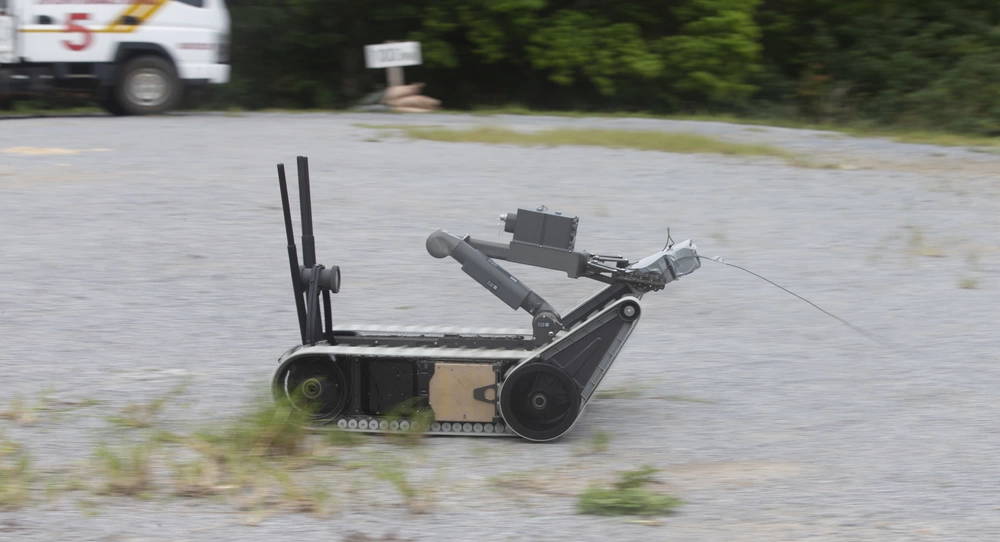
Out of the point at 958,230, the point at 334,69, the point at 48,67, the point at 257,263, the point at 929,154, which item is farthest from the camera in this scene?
the point at 334,69

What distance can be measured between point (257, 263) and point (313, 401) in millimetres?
3916

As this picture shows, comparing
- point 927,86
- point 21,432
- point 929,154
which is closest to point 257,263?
point 21,432

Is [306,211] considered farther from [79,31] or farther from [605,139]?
[79,31]

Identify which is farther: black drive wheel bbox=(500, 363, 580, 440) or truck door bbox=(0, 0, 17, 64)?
truck door bbox=(0, 0, 17, 64)

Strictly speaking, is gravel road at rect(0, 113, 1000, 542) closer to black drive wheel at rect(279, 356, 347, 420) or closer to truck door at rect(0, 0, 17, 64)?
black drive wheel at rect(279, 356, 347, 420)

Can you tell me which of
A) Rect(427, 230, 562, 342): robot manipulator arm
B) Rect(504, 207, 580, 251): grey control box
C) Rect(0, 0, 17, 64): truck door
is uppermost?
Rect(0, 0, 17, 64): truck door

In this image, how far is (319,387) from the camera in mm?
5863

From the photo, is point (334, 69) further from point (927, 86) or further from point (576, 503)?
→ point (576, 503)

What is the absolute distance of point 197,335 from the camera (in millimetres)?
7727

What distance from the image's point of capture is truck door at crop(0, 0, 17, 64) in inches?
762

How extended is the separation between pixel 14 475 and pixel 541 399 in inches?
86.3

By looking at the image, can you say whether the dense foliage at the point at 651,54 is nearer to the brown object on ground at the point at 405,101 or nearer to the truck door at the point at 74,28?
the brown object on ground at the point at 405,101

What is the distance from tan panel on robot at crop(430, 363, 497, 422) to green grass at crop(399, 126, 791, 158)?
10.4 meters

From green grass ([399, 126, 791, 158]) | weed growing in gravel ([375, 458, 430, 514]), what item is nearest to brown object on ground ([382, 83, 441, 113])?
green grass ([399, 126, 791, 158])
